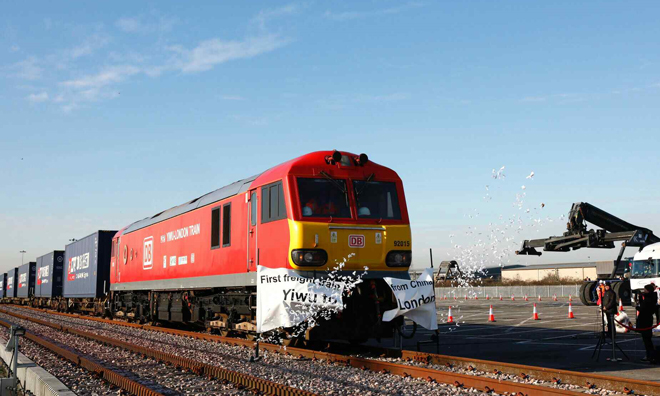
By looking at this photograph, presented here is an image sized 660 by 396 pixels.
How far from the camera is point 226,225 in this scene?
14141 millimetres

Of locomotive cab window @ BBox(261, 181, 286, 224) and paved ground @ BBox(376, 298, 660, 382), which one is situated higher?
locomotive cab window @ BBox(261, 181, 286, 224)

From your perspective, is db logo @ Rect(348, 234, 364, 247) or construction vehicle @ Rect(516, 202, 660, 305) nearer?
db logo @ Rect(348, 234, 364, 247)

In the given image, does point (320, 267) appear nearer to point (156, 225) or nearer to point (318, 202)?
point (318, 202)

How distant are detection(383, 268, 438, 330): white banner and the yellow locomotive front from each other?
344mm

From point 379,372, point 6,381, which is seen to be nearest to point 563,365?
point 379,372

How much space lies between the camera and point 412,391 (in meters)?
8.03

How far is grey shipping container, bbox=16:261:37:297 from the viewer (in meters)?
49.8

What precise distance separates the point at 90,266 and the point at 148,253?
36.2ft

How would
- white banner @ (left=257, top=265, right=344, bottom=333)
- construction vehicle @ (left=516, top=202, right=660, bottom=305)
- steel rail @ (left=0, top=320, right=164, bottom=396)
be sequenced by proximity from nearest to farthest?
steel rail @ (left=0, top=320, right=164, bottom=396)
white banner @ (left=257, top=265, right=344, bottom=333)
construction vehicle @ (left=516, top=202, right=660, bottom=305)

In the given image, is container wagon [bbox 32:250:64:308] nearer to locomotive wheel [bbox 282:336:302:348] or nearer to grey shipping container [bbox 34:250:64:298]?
grey shipping container [bbox 34:250:64:298]

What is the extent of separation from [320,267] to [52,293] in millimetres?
35055

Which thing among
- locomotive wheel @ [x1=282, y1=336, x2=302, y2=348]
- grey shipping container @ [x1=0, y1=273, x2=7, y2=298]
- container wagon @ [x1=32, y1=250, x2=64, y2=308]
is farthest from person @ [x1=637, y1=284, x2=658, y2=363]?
grey shipping container @ [x1=0, y1=273, x2=7, y2=298]

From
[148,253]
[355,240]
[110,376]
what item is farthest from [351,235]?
[148,253]

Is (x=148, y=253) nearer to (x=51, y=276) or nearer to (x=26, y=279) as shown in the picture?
(x=51, y=276)
